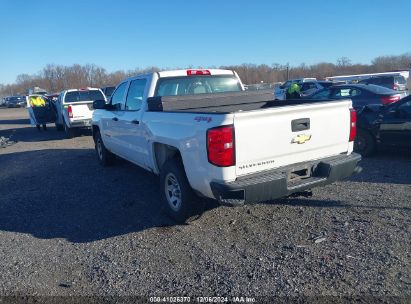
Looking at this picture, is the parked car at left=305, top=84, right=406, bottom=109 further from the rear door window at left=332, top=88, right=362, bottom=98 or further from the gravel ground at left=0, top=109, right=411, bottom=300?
the gravel ground at left=0, top=109, right=411, bottom=300

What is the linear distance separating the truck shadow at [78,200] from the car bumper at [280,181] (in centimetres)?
140

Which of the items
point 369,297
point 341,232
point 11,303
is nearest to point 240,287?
point 369,297

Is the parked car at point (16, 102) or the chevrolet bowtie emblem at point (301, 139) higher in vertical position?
the chevrolet bowtie emblem at point (301, 139)

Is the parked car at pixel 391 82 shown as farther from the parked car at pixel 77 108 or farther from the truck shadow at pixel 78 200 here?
the truck shadow at pixel 78 200

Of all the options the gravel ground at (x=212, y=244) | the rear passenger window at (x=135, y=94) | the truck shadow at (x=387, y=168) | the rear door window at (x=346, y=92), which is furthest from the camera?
the rear door window at (x=346, y=92)

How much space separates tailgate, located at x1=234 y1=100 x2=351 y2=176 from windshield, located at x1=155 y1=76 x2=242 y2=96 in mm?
2156

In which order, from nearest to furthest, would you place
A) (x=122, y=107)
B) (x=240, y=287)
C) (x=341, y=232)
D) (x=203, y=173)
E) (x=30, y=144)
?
1. (x=240, y=287)
2. (x=203, y=173)
3. (x=341, y=232)
4. (x=122, y=107)
5. (x=30, y=144)

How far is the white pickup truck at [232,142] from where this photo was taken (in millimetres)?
3656

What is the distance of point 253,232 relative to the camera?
430 cm

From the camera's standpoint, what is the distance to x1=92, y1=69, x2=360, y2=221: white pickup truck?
12.0ft

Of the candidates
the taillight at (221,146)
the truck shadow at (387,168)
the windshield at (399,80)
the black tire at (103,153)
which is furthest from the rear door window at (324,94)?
the windshield at (399,80)

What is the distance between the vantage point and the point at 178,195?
4.65m

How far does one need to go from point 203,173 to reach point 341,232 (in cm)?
176

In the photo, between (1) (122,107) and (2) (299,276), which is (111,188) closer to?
(1) (122,107)
